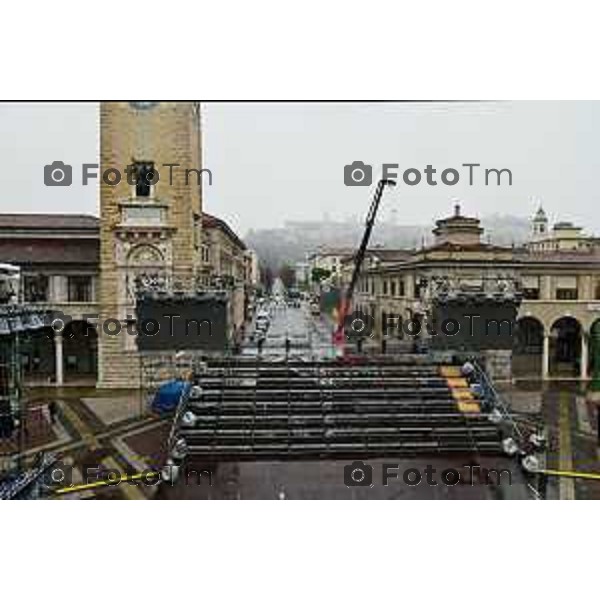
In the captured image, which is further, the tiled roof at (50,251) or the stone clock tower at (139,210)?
the tiled roof at (50,251)

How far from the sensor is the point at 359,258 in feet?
42.8

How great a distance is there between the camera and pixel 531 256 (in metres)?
14.4

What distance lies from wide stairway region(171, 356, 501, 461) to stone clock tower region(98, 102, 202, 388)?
3.04m

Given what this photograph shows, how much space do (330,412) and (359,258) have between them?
350 centimetres

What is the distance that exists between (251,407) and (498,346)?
5455mm

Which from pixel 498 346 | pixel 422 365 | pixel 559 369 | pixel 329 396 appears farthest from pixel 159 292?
pixel 559 369

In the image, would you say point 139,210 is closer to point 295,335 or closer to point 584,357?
point 295,335

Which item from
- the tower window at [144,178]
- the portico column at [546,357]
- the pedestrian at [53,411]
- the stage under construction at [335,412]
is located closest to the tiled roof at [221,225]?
the tower window at [144,178]
